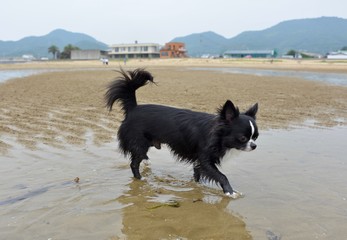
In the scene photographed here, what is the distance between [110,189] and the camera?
14.6 feet

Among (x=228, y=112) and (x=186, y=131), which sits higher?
(x=228, y=112)

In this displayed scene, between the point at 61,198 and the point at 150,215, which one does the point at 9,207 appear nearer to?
the point at 61,198

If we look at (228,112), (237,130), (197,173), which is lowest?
(197,173)

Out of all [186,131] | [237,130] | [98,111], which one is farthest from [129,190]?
[98,111]

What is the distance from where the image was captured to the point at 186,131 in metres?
4.82

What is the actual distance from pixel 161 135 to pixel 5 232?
2370 mm

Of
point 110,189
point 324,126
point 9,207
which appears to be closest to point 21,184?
point 9,207

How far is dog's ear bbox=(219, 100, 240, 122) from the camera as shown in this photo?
14.0 ft

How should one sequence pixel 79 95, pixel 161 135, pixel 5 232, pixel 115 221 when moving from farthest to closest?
pixel 79 95
pixel 161 135
pixel 115 221
pixel 5 232

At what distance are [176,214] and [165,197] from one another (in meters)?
0.56

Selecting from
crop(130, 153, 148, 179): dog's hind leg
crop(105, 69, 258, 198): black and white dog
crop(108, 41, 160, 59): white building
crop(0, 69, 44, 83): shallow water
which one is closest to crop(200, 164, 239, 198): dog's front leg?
crop(105, 69, 258, 198): black and white dog

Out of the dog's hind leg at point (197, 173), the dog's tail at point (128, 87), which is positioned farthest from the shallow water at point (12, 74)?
the dog's hind leg at point (197, 173)

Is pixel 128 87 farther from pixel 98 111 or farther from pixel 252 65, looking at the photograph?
pixel 252 65

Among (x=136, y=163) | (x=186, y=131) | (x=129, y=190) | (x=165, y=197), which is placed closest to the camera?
(x=165, y=197)
